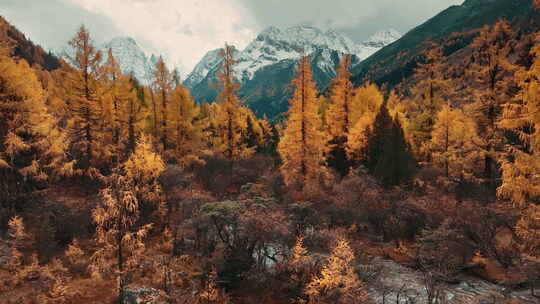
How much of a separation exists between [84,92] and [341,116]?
2291 cm

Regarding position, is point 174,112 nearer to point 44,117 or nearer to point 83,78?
point 83,78

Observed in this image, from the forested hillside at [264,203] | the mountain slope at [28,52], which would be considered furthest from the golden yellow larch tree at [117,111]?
the mountain slope at [28,52]

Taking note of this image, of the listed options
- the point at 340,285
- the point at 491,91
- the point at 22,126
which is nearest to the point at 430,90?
the point at 491,91

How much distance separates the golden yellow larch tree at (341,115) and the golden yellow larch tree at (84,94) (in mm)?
20733

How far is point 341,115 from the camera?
3158cm

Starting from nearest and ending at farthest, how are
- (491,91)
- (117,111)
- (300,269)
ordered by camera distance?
→ (300,269) → (491,91) → (117,111)

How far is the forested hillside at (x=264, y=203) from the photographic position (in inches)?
439

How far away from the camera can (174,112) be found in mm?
28578

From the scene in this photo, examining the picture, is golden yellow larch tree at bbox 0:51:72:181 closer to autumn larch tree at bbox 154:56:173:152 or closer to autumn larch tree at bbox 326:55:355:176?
autumn larch tree at bbox 154:56:173:152

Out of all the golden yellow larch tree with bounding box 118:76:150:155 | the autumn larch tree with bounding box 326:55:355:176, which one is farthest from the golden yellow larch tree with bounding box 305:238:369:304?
the golden yellow larch tree with bounding box 118:76:150:155

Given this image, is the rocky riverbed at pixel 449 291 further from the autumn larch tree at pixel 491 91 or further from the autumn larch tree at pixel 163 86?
the autumn larch tree at pixel 163 86

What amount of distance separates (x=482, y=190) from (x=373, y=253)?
942cm

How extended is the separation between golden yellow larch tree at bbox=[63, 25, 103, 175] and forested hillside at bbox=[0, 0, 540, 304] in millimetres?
107

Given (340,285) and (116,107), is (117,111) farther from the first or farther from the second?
(340,285)
